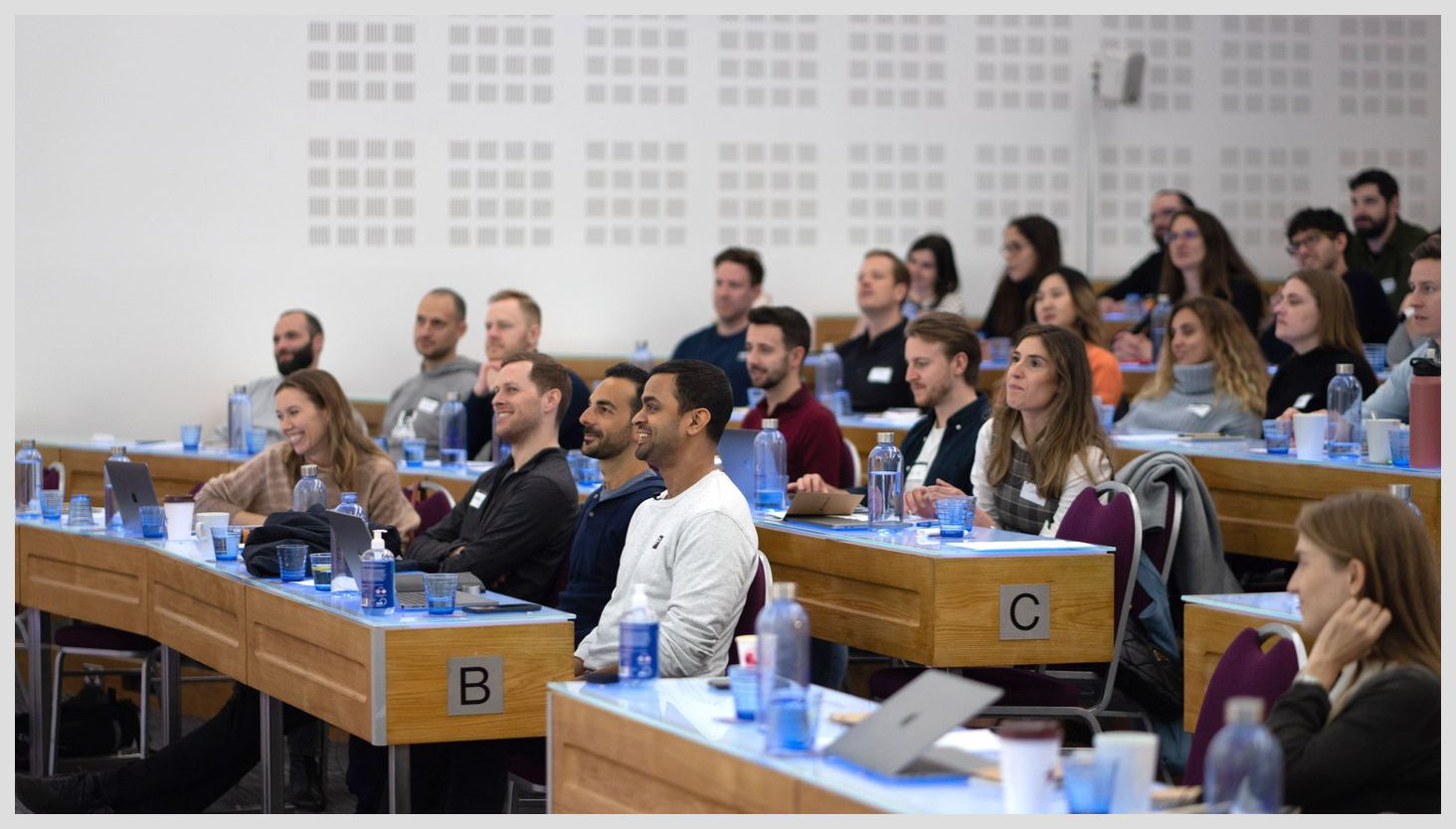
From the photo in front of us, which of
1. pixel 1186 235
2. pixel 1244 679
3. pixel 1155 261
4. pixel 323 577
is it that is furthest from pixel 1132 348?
pixel 1244 679

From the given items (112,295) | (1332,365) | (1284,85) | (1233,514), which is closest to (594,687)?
(1233,514)

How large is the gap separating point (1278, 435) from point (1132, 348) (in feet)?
8.98

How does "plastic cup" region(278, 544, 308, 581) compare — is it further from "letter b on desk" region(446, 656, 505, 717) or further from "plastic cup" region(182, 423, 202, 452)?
"plastic cup" region(182, 423, 202, 452)

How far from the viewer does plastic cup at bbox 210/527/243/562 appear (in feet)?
14.7

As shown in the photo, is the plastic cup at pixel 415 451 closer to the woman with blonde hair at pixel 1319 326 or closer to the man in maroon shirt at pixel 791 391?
the man in maroon shirt at pixel 791 391

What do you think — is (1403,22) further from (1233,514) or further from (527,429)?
(527,429)

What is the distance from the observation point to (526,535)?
4.45 m

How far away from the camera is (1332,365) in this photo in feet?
19.5

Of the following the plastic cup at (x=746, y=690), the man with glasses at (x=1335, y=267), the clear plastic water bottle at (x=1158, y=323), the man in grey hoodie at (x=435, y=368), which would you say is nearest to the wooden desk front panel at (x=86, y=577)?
the man in grey hoodie at (x=435, y=368)

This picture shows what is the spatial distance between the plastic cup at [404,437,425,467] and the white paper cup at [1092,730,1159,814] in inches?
179

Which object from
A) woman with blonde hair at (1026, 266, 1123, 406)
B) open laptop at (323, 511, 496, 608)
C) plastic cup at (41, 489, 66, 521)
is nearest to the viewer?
open laptop at (323, 511, 496, 608)

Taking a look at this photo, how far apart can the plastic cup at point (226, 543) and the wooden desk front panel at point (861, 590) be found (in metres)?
1.30

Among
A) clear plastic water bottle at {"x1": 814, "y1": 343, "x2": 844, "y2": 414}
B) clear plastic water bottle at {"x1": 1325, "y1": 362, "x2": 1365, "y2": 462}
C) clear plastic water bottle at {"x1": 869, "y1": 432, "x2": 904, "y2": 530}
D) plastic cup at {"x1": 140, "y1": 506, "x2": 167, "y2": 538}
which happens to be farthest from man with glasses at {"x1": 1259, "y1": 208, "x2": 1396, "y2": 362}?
plastic cup at {"x1": 140, "y1": 506, "x2": 167, "y2": 538}

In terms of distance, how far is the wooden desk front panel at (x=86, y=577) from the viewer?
4.98m
